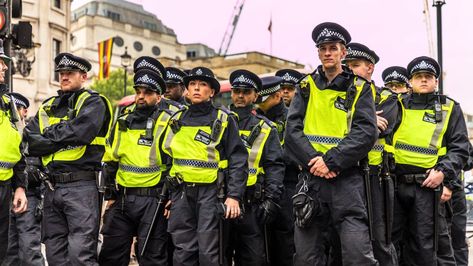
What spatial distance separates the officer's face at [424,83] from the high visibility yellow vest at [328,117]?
5.06 ft

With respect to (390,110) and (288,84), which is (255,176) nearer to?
(390,110)

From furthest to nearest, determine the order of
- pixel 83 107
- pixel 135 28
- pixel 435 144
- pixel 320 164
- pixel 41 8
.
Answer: pixel 135 28, pixel 41 8, pixel 435 144, pixel 83 107, pixel 320 164

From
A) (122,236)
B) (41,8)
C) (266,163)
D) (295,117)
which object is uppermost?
(41,8)

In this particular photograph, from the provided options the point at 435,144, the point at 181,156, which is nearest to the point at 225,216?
the point at 181,156

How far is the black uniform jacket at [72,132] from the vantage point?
5.94 m

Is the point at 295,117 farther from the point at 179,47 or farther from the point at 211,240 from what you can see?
the point at 179,47

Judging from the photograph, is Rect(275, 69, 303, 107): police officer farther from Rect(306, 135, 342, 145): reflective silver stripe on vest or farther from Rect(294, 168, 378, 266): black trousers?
Rect(294, 168, 378, 266): black trousers

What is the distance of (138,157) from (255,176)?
127cm

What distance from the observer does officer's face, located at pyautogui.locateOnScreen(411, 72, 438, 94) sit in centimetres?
692

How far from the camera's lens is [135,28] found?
77875mm

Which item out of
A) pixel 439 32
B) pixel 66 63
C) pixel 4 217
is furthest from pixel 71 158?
pixel 439 32

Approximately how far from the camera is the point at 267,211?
6.73m

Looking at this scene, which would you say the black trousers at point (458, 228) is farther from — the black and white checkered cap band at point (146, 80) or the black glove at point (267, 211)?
the black and white checkered cap band at point (146, 80)

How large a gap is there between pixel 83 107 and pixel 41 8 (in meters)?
37.0
